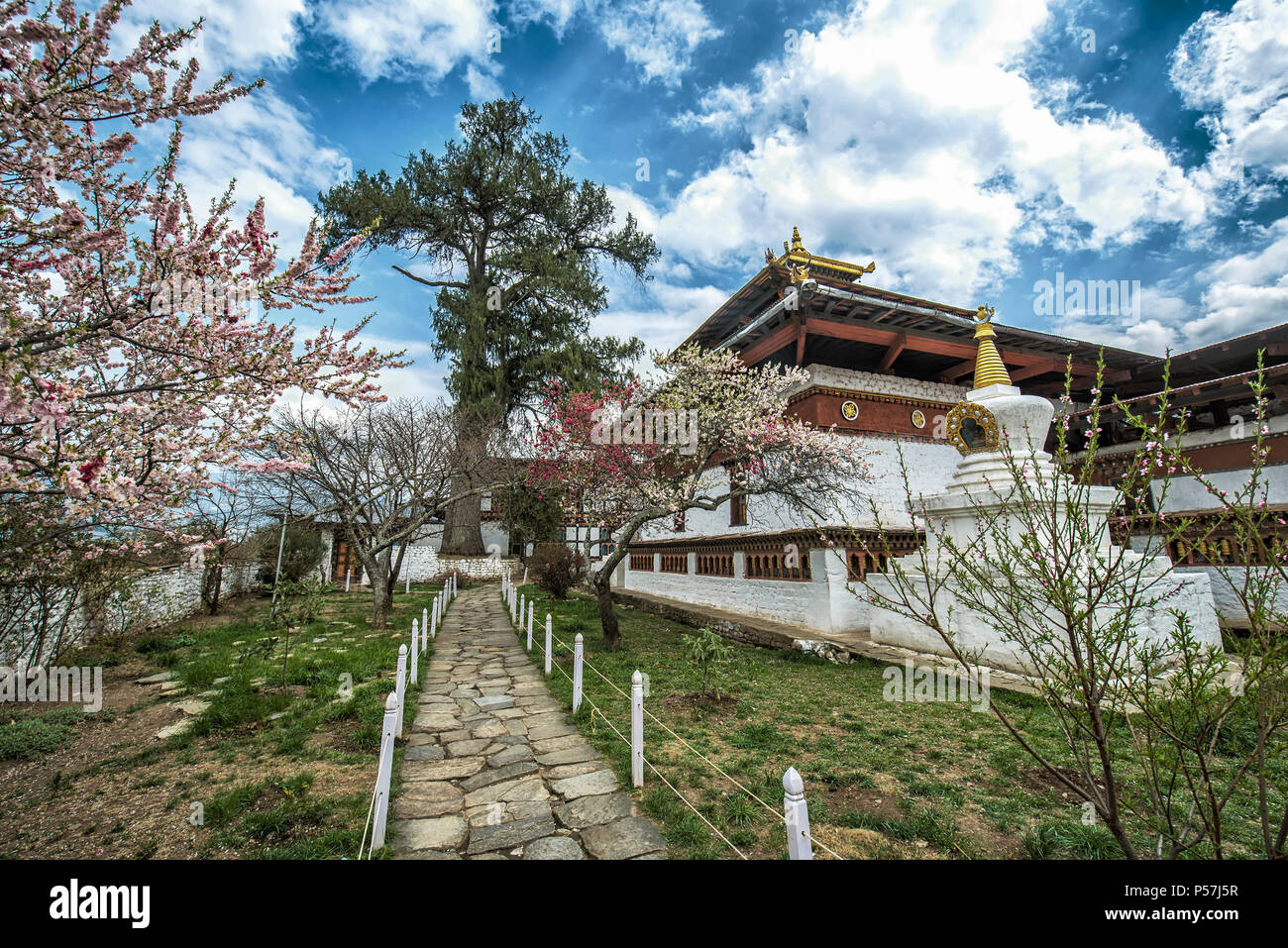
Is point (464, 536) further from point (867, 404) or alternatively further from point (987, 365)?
point (987, 365)

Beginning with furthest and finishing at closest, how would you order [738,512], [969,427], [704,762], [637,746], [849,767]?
1. [738,512]
2. [969,427]
3. [704,762]
4. [849,767]
5. [637,746]

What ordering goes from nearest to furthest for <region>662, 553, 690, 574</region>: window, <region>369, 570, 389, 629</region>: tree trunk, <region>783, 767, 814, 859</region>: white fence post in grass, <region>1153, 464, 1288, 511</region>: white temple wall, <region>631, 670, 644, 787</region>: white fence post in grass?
<region>783, 767, 814, 859</region>: white fence post in grass < <region>631, 670, 644, 787</region>: white fence post in grass < <region>1153, 464, 1288, 511</region>: white temple wall < <region>369, 570, 389, 629</region>: tree trunk < <region>662, 553, 690, 574</region>: window

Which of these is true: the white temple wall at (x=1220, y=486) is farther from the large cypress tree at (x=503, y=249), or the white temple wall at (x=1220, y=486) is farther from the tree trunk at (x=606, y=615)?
the large cypress tree at (x=503, y=249)

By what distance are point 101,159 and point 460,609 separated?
14.9m

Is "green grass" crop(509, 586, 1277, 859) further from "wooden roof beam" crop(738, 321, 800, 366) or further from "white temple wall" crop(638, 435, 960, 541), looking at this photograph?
"wooden roof beam" crop(738, 321, 800, 366)

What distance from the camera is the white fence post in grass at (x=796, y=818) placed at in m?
2.32

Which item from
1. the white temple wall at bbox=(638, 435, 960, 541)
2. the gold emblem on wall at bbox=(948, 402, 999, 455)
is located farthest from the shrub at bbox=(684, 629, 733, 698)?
the white temple wall at bbox=(638, 435, 960, 541)

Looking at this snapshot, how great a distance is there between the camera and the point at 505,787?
183 inches

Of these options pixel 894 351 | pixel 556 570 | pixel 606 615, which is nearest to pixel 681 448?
pixel 606 615

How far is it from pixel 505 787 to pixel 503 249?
86.6ft

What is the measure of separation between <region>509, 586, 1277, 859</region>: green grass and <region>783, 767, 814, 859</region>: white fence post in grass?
4.15 feet

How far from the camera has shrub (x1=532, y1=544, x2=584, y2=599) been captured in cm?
1848

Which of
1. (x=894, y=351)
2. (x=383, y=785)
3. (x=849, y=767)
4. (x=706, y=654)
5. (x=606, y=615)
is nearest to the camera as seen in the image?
(x=383, y=785)

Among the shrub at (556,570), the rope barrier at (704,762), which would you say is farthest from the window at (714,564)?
the rope barrier at (704,762)
